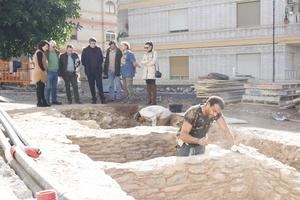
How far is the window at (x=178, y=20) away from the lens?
930 inches

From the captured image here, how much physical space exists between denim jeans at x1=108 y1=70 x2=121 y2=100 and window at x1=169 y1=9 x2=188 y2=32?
35.1 ft

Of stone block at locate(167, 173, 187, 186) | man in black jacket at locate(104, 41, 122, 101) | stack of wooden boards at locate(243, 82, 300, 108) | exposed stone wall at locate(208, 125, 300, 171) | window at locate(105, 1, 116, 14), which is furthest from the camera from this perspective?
window at locate(105, 1, 116, 14)

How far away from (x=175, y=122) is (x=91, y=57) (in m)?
3.27

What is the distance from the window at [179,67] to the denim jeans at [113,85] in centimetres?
1012

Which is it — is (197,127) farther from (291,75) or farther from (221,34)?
(221,34)

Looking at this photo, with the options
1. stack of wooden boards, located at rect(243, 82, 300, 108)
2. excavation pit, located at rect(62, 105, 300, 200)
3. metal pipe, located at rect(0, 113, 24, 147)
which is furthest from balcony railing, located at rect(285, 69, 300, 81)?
metal pipe, located at rect(0, 113, 24, 147)

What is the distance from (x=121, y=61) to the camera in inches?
510

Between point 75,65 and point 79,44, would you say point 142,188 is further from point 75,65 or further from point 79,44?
point 79,44

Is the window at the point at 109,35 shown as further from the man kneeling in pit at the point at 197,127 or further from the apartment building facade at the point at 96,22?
the man kneeling in pit at the point at 197,127

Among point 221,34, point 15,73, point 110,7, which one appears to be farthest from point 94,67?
point 110,7

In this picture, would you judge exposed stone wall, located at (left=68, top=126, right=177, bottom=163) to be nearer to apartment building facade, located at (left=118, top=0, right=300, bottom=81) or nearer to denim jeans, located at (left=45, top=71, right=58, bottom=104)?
denim jeans, located at (left=45, top=71, right=58, bottom=104)

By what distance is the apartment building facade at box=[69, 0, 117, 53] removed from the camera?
37.0 m

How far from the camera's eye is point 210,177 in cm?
682

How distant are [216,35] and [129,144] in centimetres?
1425
